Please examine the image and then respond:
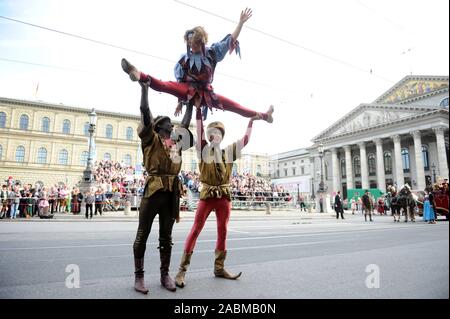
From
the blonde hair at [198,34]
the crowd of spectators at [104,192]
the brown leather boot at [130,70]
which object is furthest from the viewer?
the crowd of spectators at [104,192]

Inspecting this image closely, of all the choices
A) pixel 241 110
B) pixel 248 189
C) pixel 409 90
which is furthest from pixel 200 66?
pixel 409 90

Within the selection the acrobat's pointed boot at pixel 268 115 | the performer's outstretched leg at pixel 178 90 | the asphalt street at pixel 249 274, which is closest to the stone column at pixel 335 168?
the asphalt street at pixel 249 274

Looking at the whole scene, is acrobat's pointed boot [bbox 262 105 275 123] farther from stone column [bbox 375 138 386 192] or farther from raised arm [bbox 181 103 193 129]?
stone column [bbox 375 138 386 192]

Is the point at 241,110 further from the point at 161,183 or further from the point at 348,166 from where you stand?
the point at 348,166

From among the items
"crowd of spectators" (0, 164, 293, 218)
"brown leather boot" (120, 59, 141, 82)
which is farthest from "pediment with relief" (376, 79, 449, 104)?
"brown leather boot" (120, 59, 141, 82)

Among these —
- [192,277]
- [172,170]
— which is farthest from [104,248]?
[172,170]

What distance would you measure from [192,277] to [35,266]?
2.10 meters

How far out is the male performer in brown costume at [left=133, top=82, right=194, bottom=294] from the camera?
296cm

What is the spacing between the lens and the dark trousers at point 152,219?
298 cm

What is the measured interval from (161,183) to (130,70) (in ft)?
3.65

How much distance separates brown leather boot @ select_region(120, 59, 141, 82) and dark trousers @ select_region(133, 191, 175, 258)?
1154 mm

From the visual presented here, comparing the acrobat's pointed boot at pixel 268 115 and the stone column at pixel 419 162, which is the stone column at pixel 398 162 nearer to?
the stone column at pixel 419 162

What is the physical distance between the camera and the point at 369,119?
171 ft

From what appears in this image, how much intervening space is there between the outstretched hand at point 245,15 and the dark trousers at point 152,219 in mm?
2069
